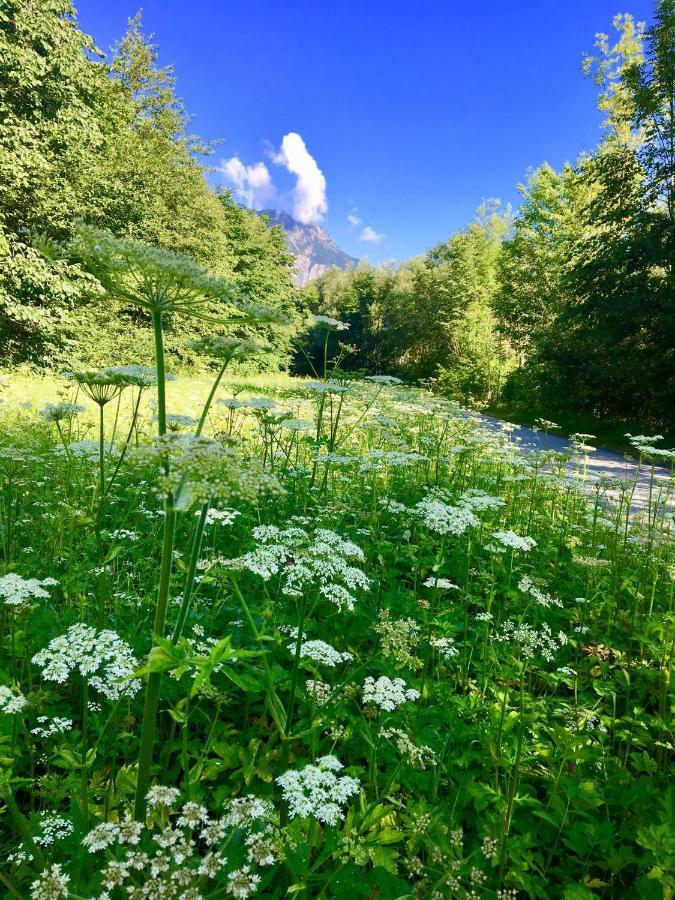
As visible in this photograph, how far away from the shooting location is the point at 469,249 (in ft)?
127

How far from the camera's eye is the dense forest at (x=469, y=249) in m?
14.9

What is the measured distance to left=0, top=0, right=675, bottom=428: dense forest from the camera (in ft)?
48.7

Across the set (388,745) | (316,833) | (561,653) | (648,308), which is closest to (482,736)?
(388,745)

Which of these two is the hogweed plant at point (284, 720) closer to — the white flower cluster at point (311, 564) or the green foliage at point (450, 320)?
the white flower cluster at point (311, 564)

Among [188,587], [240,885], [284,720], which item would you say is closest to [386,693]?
[284,720]

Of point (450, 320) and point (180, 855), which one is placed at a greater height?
point (450, 320)

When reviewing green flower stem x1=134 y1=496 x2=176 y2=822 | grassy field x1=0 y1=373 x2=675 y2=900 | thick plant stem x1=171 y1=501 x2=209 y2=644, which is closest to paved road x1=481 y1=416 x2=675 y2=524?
grassy field x1=0 y1=373 x2=675 y2=900

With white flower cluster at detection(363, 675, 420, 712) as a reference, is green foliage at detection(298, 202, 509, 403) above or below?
above

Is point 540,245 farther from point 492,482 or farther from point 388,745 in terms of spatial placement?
point 388,745

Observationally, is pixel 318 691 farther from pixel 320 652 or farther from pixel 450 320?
pixel 450 320

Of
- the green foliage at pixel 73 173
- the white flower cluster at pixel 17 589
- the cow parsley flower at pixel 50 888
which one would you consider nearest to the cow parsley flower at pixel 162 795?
the cow parsley flower at pixel 50 888

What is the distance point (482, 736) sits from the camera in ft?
8.64

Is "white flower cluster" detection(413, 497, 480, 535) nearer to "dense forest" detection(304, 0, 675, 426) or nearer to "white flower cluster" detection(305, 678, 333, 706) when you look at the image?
"white flower cluster" detection(305, 678, 333, 706)

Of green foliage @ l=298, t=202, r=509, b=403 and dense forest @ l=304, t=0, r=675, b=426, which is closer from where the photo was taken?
dense forest @ l=304, t=0, r=675, b=426
